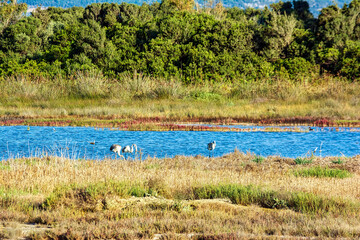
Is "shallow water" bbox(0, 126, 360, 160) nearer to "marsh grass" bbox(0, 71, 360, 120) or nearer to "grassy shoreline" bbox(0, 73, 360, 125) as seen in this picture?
"grassy shoreline" bbox(0, 73, 360, 125)

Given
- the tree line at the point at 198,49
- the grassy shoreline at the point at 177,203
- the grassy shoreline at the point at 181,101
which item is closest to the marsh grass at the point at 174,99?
the grassy shoreline at the point at 181,101

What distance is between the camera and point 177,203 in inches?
263

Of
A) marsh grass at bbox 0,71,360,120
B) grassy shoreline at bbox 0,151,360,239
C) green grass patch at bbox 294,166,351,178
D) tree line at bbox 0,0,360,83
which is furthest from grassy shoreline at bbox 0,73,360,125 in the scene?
grassy shoreline at bbox 0,151,360,239

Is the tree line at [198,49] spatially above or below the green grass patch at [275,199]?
above

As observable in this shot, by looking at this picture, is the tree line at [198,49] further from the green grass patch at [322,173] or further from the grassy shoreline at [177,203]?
the grassy shoreline at [177,203]

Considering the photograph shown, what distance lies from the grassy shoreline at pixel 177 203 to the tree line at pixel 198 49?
81.6ft

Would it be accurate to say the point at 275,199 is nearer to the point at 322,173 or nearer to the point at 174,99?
the point at 322,173

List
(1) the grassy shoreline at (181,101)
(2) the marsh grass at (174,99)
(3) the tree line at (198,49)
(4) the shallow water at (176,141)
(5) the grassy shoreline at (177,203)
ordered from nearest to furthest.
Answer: (5) the grassy shoreline at (177,203), (4) the shallow water at (176,141), (1) the grassy shoreline at (181,101), (2) the marsh grass at (174,99), (3) the tree line at (198,49)

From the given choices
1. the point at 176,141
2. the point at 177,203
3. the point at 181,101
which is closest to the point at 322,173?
the point at 177,203

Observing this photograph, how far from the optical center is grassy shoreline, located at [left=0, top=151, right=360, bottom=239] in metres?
5.55

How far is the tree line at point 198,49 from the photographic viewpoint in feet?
121

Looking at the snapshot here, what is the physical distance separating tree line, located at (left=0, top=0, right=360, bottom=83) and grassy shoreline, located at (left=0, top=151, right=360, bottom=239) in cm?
2486

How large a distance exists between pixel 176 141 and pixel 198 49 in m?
22.4

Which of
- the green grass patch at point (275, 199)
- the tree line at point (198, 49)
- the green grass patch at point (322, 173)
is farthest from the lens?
the tree line at point (198, 49)
